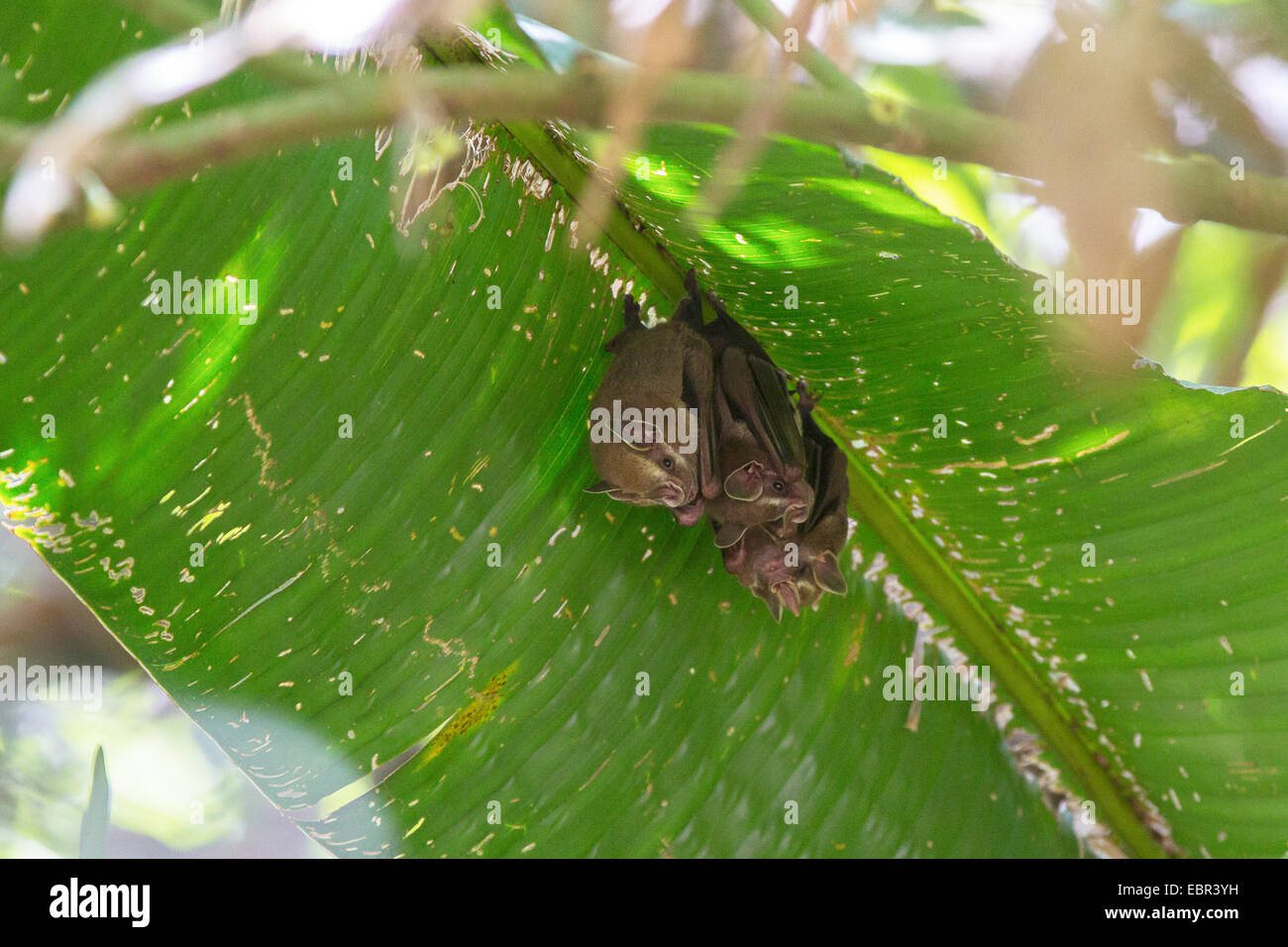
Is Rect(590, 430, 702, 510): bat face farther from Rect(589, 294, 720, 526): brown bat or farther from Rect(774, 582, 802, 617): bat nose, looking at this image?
Rect(774, 582, 802, 617): bat nose

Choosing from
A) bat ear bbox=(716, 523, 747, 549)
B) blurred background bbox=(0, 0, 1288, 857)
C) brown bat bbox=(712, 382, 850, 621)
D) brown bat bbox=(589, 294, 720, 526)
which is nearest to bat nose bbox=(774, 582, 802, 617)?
brown bat bbox=(712, 382, 850, 621)

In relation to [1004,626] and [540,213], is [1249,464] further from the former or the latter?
[540,213]

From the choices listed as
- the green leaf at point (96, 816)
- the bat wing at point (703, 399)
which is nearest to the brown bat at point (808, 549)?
the bat wing at point (703, 399)

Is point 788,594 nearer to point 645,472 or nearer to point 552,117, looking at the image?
point 645,472

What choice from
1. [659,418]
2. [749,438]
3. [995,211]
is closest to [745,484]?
[749,438]

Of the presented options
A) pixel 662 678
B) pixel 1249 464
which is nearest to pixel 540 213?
pixel 662 678
